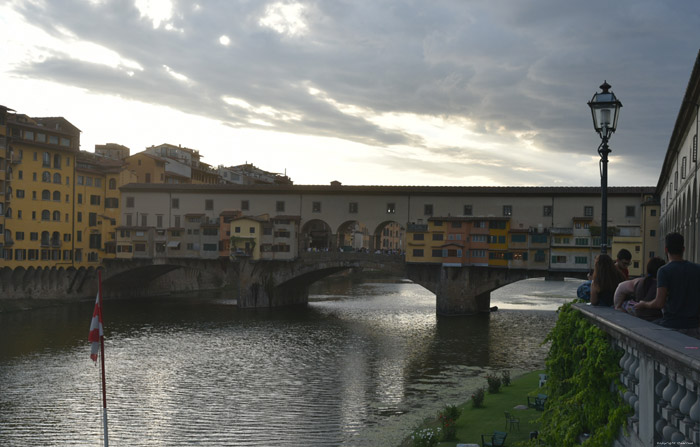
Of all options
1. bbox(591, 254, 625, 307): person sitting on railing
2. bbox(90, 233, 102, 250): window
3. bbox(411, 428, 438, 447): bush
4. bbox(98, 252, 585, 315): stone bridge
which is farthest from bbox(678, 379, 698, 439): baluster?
bbox(90, 233, 102, 250): window

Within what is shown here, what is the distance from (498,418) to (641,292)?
13.2m

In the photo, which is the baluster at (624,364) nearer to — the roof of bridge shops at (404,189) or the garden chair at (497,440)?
the garden chair at (497,440)

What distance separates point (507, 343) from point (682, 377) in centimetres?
3843

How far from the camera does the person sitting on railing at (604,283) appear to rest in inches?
419

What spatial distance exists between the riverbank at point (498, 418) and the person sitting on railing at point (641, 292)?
7917mm

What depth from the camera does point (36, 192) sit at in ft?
209

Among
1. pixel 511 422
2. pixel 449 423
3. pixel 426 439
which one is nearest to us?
pixel 426 439

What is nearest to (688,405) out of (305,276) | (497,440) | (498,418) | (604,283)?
(604,283)

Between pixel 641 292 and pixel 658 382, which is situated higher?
pixel 641 292

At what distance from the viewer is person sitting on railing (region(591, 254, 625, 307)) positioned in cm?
1063

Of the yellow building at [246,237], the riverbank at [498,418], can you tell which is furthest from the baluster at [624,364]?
the yellow building at [246,237]

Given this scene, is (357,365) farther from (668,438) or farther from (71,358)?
(668,438)

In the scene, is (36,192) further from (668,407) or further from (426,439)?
(668,407)

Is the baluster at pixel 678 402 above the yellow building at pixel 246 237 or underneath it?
underneath
